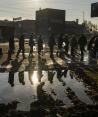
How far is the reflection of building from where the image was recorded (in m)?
98.7

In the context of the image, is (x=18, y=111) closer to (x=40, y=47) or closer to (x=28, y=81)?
(x=28, y=81)

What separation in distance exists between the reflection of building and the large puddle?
8118 cm

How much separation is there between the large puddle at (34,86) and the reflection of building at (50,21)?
266ft

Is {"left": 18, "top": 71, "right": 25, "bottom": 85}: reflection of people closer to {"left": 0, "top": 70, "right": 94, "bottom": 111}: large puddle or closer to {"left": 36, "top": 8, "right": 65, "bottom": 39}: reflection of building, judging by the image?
{"left": 0, "top": 70, "right": 94, "bottom": 111}: large puddle

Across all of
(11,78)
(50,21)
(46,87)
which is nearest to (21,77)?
(11,78)

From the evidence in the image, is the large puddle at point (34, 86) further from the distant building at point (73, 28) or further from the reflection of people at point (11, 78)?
the distant building at point (73, 28)

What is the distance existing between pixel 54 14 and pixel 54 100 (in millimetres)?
91196

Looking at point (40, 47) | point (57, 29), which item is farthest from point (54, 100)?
point (57, 29)

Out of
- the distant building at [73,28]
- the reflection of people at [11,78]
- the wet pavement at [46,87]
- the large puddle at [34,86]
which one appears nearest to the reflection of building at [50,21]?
the distant building at [73,28]

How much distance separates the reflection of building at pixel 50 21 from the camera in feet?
324

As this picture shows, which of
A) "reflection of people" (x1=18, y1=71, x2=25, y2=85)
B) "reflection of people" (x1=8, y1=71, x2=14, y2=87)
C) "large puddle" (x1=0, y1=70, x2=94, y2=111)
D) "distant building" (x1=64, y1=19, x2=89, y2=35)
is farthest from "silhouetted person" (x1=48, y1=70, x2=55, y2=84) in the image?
"distant building" (x1=64, y1=19, x2=89, y2=35)

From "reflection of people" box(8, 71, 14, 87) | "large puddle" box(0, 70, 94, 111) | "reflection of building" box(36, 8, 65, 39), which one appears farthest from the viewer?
"reflection of building" box(36, 8, 65, 39)

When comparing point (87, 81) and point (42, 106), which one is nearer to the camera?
point (42, 106)

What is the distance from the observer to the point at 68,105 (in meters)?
10.1
